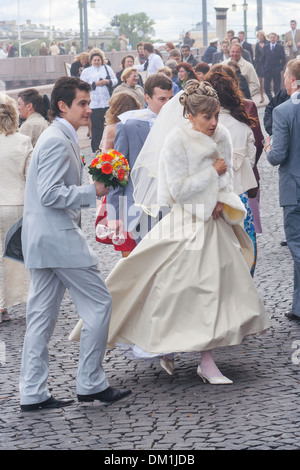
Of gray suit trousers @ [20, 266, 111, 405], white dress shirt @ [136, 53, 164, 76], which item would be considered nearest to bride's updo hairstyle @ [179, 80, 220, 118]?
gray suit trousers @ [20, 266, 111, 405]

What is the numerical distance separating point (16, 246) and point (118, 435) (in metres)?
1.62

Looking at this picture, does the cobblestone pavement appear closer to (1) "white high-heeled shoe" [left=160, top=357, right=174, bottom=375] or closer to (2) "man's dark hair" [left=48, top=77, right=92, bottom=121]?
(1) "white high-heeled shoe" [left=160, top=357, right=174, bottom=375]

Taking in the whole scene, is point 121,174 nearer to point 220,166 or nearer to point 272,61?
point 220,166

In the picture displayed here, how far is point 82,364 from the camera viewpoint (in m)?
5.36

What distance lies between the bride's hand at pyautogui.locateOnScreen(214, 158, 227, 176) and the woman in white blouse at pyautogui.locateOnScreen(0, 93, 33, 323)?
2.35 m

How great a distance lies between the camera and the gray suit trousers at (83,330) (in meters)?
5.32

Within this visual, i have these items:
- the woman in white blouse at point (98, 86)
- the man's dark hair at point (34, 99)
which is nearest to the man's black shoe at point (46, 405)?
the man's dark hair at point (34, 99)

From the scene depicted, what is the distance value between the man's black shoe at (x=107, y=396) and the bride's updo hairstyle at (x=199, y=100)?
1.68 m

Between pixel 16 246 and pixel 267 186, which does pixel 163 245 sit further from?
pixel 267 186

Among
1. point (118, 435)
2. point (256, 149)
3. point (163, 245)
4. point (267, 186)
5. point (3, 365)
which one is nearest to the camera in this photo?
point (118, 435)

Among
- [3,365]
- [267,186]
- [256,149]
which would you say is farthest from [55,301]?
[267,186]

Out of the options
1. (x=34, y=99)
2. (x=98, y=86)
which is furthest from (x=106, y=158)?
(x=98, y=86)

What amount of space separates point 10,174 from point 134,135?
43.9 inches

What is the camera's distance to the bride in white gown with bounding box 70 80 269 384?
18.2 ft
